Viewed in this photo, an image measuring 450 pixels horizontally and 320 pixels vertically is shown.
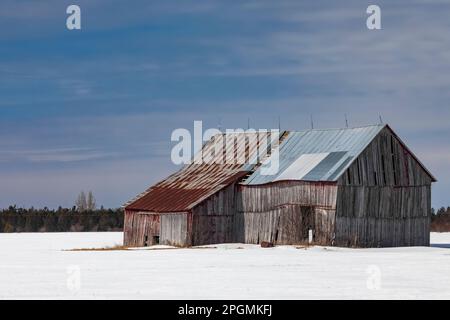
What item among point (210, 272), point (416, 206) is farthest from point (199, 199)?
point (210, 272)

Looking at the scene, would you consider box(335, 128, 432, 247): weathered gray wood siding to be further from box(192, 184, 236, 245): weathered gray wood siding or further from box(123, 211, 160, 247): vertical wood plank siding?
box(123, 211, 160, 247): vertical wood plank siding

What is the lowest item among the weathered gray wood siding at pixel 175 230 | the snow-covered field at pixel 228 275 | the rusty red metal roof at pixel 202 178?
the snow-covered field at pixel 228 275

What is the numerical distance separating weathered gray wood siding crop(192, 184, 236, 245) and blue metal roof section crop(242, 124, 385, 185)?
185 centimetres

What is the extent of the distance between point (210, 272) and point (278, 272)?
8.49 feet

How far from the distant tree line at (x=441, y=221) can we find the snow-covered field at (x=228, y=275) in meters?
46.5

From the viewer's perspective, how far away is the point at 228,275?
36531mm

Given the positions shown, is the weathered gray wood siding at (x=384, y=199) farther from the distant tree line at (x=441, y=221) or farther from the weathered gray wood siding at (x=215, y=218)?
the distant tree line at (x=441, y=221)

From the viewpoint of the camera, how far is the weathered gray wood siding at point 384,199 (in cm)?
6103

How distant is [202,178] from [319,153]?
8759 mm

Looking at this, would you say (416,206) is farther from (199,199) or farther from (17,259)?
(17,259)

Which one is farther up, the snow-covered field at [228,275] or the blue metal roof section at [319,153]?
the blue metal roof section at [319,153]

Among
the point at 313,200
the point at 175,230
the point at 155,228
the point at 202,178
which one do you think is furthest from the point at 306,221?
the point at 155,228

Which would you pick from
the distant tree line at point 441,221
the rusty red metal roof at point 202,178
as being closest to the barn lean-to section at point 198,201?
the rusty red metal roof at point 202,178
